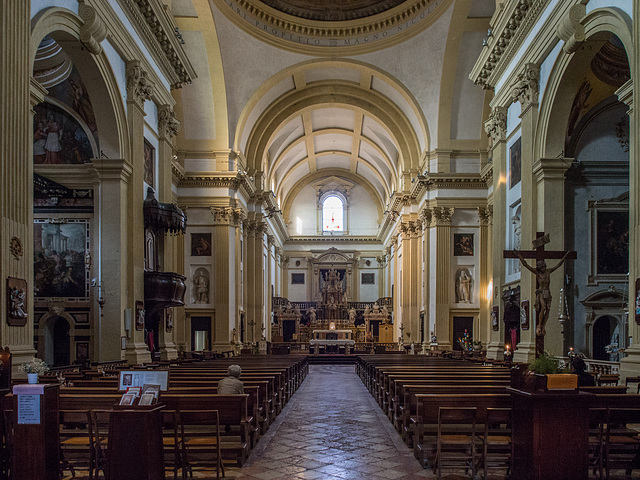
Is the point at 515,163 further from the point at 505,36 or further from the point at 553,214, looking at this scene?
the point at 505,36

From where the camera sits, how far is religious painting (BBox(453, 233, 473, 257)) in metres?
27.7

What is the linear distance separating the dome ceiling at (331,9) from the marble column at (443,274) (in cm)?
926

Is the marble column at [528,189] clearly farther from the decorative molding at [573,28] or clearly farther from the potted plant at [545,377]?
the potted plant at [545,377]

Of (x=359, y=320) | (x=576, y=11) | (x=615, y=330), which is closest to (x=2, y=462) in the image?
(x=576, y=11)

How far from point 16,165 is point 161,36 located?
8.19 metres

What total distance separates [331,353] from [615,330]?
19.9 metres

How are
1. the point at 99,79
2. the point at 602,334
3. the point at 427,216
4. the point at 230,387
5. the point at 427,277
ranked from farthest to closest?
the point at 427,277
the point at 427,216
the point at 602,334
the point at 99,79
the point at 230,387

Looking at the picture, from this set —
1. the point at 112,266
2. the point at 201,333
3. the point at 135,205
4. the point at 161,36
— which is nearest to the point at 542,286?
the point at 112,266

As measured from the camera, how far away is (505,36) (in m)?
15.6

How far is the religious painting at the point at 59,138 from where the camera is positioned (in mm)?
14297

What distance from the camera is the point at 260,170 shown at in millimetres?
32500

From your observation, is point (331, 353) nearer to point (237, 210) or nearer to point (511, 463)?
point (237, 210)

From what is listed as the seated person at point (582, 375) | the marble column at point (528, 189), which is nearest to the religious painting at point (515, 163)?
the marble column at point (528, 189)

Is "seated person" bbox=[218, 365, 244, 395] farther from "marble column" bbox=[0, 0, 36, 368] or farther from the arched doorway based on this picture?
the arched doorway
